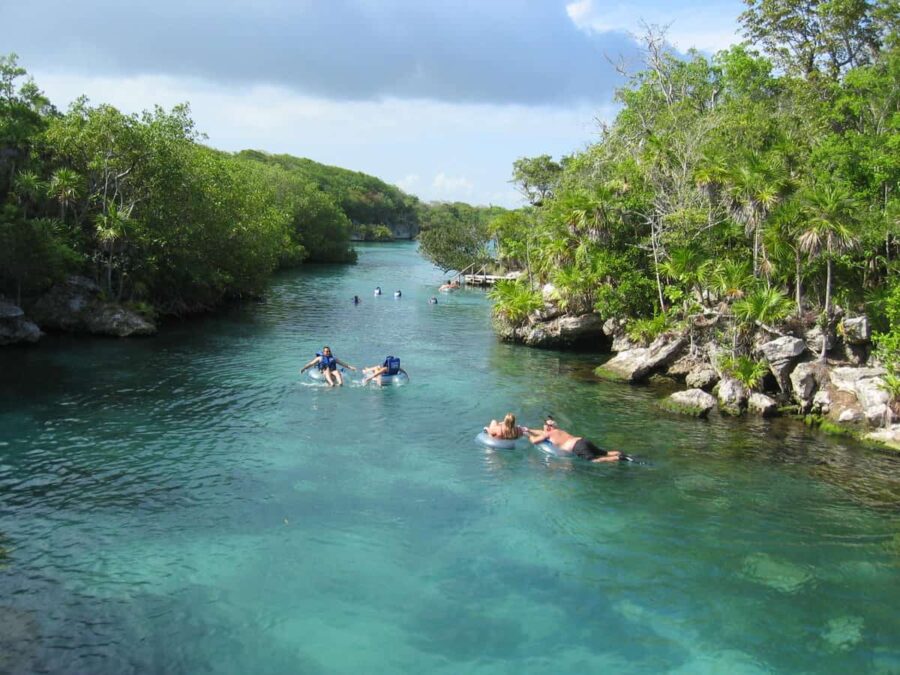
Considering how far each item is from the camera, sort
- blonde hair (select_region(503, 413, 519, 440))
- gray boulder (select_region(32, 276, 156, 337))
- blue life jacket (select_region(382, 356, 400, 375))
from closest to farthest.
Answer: blonde hair (select_region(503, 413, 519, 440)) < blue life jacket (select_region(382, 356, 400, 375)) < gray boulder (select_region(32, 276, 156, 337))

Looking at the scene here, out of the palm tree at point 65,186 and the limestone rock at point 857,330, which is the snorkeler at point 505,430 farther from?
the palm tree at point 65,186

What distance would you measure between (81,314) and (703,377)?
3270 centimetres

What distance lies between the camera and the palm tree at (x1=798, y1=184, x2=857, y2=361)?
80.8 ft

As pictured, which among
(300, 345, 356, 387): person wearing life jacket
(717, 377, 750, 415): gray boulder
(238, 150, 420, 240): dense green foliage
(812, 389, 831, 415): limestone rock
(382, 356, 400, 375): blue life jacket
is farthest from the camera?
(238, 150, 420, 240): dense green foliage

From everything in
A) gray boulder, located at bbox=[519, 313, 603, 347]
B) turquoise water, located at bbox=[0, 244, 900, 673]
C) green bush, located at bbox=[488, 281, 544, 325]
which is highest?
green bush, located at bbox=[488, 281, 544, 325]

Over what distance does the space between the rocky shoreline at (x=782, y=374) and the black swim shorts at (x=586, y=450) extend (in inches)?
270

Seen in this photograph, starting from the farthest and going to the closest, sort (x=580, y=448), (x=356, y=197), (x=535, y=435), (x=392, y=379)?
1. (x=356, y=197)
2. (x=392, y=379)
3. (x=535, y=435)
4. (x=580, y=448)

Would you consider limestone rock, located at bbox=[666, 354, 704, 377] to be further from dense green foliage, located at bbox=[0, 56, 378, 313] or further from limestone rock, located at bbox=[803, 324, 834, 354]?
dense green foliage, located at bbox=[0, 56, 378, 313]

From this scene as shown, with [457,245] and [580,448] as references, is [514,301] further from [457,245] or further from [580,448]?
[457,245]


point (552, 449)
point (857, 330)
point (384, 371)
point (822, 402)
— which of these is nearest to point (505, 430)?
point (552, 449)

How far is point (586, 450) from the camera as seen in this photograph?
20625 mm

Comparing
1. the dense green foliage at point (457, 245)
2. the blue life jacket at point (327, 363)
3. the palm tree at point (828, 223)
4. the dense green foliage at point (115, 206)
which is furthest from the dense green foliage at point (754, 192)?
the dense green foliage at point (457, 245)

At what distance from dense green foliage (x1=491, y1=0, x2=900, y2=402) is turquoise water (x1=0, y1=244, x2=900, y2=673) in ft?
21.4

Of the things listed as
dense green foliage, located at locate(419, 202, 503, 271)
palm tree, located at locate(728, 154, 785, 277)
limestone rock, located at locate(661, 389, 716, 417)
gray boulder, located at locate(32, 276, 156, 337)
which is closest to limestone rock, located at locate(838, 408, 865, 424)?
limestone rock, located at locate(661, 389, 716, 417)
